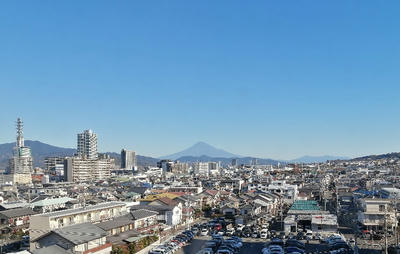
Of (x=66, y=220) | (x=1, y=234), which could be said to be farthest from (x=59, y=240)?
(x=1, y=234)

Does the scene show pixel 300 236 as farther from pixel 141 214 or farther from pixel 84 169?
pixel 84 169

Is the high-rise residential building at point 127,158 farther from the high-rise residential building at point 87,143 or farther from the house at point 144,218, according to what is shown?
the house at point 144,218

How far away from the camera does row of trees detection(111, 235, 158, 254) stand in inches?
588

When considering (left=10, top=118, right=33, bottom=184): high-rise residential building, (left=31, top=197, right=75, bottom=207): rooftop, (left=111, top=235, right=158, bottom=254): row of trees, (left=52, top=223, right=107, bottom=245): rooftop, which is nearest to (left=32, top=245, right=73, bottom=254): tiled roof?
(left=52, top=223, right=107, bottom=245): rooftop

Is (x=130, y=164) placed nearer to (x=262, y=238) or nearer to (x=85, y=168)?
(x=85, y=168)

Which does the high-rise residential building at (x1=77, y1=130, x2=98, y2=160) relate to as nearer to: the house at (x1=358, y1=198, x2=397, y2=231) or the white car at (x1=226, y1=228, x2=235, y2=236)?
the white car at (x1=226, y1=228, x2=235, y2=236)

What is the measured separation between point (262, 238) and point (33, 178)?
5961 centimetres

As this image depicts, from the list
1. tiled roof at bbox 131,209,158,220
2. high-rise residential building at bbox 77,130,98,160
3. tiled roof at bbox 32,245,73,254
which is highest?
high-rise residential building at bbox 77,130,98,160

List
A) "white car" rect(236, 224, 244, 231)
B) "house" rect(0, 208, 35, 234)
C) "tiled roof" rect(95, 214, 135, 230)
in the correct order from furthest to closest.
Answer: "white car" rect(236, 224, 244, 231)
"house" rect(0, 208, 35, 234)
"tiled roof" rect(95, 214, 135, 230)

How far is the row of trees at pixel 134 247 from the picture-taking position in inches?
588

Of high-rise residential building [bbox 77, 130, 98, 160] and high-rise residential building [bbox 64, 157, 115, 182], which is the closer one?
high-rise residential building [bbox 64, 157, 115, 182]

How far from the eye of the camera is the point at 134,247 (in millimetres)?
15523

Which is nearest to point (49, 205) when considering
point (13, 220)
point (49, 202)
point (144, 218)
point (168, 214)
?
point (49, 202)

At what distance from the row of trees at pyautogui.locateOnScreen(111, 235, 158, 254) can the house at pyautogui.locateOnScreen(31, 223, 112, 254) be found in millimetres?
332
